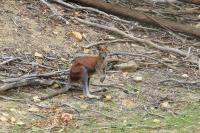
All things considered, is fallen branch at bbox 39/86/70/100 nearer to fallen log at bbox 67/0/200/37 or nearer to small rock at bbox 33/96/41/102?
small rock at bbox 33/96/41/102

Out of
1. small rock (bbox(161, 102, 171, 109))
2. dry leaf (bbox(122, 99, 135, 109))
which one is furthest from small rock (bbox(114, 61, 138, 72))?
small rock (bbox(161, 102, 171, 109))

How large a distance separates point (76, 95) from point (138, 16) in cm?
406

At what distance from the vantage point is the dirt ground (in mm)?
6242

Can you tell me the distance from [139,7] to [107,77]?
4.13m

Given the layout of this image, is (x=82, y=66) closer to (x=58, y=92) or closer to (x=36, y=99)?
(x=58, y=92)

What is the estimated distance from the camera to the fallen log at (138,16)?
10703mm

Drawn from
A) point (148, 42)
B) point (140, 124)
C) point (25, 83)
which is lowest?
point (140, 124)

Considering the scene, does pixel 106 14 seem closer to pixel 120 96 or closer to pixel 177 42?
pixel 177 42

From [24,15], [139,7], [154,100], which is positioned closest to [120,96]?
[154,100]

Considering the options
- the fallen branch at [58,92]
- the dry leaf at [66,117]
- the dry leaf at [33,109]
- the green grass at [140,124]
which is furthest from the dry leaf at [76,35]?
the dry leaf at [66,117]

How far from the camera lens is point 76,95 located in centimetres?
724

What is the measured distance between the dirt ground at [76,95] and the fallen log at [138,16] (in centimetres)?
81

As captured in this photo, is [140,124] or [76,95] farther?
[76,95]

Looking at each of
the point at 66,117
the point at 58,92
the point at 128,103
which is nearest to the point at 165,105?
the point at 128,103
